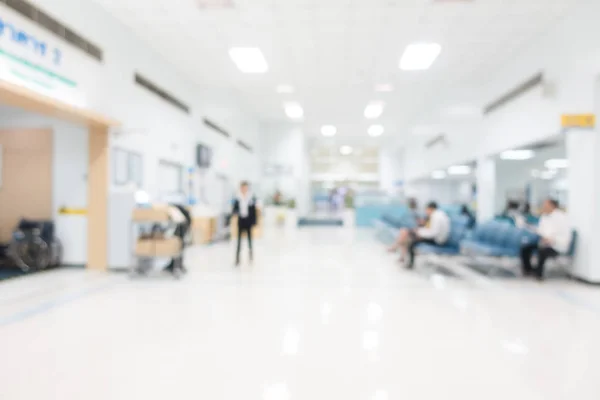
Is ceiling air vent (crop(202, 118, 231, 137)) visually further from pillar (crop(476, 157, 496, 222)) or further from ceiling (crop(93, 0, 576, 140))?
pillar (crop(476, 157, 496, 222))

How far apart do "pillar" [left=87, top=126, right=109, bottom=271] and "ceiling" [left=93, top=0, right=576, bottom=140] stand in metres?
2.05

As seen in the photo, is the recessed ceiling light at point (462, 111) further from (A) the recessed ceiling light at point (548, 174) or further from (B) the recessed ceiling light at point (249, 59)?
(A) the recessed ceiling light at point (548, 174)

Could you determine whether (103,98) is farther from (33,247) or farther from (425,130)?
(425,130)

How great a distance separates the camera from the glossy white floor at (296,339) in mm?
2371

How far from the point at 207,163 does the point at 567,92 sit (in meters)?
8.07

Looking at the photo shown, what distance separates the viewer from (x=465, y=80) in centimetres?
998

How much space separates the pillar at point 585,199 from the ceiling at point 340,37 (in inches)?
80.0

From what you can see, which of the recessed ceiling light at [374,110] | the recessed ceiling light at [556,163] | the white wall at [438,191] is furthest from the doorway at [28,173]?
the white wall at [438,191]

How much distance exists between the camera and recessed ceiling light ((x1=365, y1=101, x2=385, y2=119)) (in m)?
13.2

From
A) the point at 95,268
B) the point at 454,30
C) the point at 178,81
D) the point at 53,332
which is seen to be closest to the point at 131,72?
the point at 178,81

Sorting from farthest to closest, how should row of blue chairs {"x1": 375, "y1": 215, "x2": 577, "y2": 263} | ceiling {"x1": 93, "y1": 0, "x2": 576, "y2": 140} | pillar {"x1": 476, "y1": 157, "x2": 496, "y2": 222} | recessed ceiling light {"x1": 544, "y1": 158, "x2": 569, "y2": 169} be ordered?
recessed ceiling light {"x1": 544, "y1": 158, "x2": 569, "y2": 169}, pillar {"x1": 476, "y1": 157, "x2": 496, "y2": 222}, ceiling {"x1": 93, "y1": 0, "x2": 576, "y2": 140}, row of blue chairs {"x1": 375, "y1": 215, "x2": 577, "y2": 263}

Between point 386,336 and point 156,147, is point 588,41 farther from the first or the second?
point 156,147

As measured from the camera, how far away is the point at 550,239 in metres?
5.74

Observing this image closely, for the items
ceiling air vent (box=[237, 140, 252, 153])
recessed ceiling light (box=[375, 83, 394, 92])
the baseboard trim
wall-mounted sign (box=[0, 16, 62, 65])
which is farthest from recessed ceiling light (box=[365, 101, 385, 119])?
wall-mounted sign (box=[0, 16, 62, 65])
